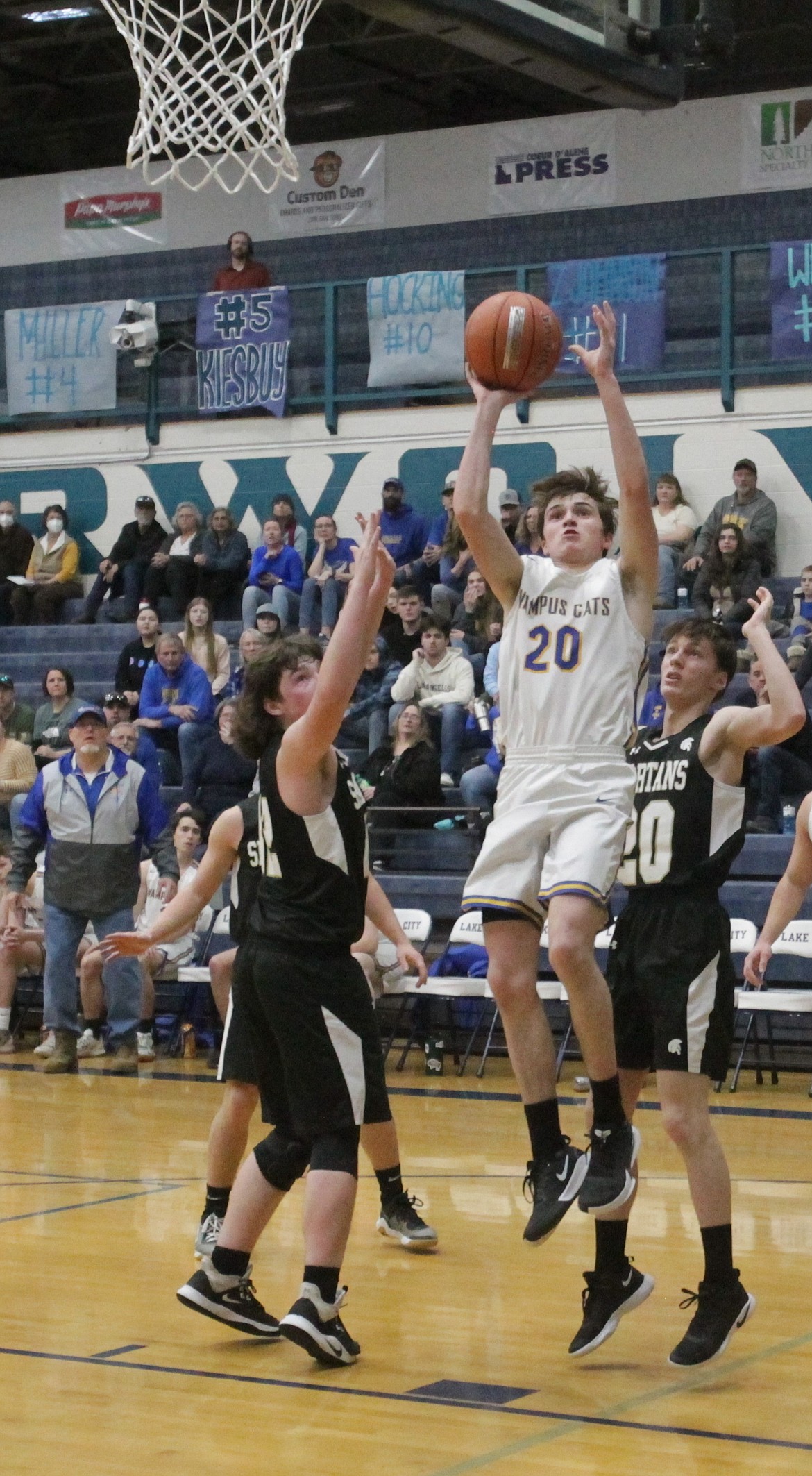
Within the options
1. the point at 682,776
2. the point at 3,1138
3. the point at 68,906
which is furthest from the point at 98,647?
the point at 682,776

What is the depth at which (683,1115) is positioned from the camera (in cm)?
467

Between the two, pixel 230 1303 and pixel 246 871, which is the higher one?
pixel 246 871

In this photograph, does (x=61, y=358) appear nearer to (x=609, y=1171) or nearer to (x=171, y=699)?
(x=171, y=699)


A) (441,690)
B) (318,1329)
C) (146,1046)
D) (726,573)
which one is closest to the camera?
(318,1329)

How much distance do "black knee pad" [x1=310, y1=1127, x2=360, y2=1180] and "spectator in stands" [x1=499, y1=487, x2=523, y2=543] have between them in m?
10.2

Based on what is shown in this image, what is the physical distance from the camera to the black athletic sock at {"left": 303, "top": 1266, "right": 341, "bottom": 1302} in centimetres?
455

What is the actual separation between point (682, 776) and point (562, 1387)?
5.00 feet

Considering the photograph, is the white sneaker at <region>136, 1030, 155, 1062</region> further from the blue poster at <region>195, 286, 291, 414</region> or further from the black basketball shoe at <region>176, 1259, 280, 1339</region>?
the blue poster at <region>195, 286, 291, 414</region>

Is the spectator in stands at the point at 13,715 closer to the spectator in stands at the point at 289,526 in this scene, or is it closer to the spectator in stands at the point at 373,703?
the spectator in stands at the point at 373,703

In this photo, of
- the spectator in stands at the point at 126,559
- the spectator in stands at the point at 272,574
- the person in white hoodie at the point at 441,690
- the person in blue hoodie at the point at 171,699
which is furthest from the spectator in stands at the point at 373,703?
the spectator in stands at the point at 126,559

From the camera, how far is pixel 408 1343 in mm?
4891

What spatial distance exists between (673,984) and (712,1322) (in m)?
0.82


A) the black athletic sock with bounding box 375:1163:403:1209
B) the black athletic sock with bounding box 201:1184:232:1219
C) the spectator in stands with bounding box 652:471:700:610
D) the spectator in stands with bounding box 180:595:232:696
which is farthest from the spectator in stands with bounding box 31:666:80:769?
the black athletic sock with bounding box 201:1184:232:1219

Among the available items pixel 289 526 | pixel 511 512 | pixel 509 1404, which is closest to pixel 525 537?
pixel 511 512
